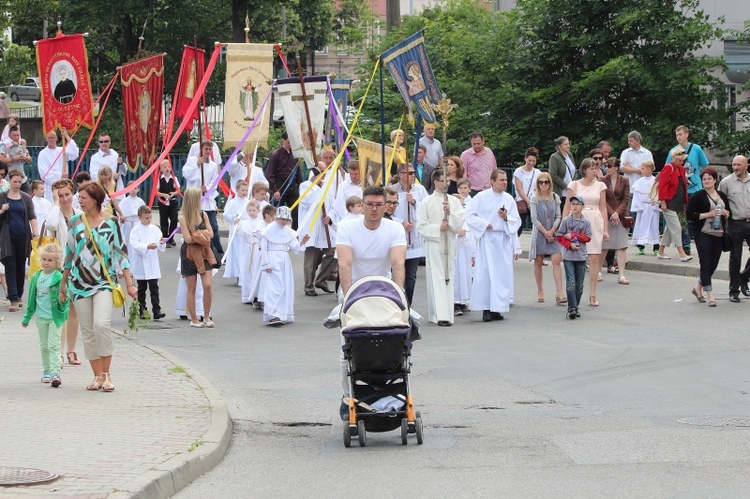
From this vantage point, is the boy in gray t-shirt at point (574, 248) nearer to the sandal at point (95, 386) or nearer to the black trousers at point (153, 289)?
the black trousers at point (153, 289)

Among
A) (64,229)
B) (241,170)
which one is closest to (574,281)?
(64,229)

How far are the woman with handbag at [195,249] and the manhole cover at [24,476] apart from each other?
8032mm

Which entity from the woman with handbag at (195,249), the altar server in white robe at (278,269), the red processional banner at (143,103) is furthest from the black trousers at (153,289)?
the red processional banner at (143,103)

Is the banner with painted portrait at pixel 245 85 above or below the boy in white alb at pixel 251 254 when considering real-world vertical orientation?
above

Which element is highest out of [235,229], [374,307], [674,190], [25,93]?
[25,93]

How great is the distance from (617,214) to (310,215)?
4508 mm

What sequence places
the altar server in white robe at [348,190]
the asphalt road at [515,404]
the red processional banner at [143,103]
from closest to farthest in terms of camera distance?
1. the asphalt road at [515,404]
2. the altar server in white robe at [348,190]
3. the red processional banner at [143,103]

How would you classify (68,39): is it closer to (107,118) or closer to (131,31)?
(107,118)

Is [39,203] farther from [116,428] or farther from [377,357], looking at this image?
[377,357]

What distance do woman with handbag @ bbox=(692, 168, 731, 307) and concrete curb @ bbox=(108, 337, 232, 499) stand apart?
836 cm

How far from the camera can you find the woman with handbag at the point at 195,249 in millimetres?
15656

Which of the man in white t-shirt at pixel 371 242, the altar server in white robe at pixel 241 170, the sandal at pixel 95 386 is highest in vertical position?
the altar server in white robe at pixel 241 170

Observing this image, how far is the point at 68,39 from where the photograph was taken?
2062 centimetres

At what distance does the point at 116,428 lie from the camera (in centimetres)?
929
